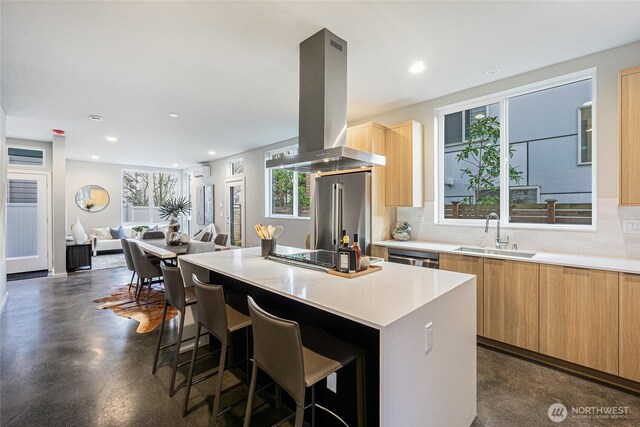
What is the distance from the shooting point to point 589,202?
2.81 m

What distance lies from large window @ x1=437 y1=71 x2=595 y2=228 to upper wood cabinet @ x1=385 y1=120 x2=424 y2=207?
33 cm

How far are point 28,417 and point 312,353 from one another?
2.07 m

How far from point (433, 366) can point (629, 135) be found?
2474 mm

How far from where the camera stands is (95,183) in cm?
859

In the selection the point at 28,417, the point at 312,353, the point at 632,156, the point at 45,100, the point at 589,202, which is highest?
the point at 45,100

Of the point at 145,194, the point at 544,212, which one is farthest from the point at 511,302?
the point at 145,194

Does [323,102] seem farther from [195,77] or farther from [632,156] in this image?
[632,156]

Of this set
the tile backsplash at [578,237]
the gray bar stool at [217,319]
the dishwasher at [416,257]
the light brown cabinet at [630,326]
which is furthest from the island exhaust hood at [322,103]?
the light brown cabinet at [630,326]

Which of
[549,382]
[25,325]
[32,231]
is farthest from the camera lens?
[32,231]

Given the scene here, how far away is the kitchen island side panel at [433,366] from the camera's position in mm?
1182

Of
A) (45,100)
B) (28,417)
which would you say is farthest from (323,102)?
(45,100)

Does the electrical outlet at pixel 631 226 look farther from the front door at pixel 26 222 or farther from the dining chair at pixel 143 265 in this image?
the front door at pixel 26 222

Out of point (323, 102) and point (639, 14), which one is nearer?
point (639, 14)

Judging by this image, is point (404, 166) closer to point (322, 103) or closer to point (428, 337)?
point (322, 103)
